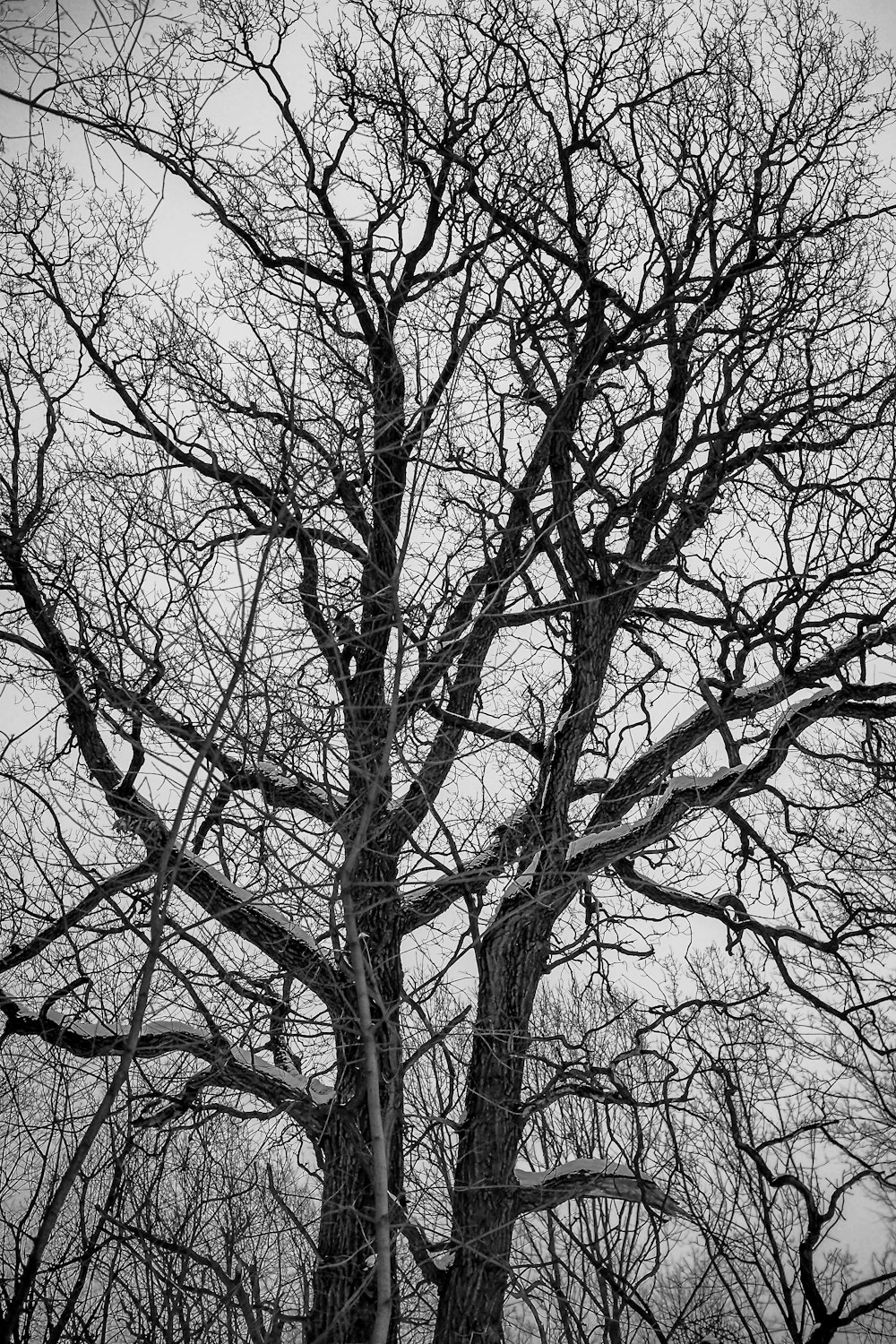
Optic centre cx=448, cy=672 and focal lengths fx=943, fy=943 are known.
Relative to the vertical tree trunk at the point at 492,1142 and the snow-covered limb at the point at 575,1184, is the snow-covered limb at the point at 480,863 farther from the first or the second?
the snow-covered limb at the point at 575,1184

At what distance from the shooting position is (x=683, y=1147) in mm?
7176

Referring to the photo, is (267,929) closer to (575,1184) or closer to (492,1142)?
(492,1142)

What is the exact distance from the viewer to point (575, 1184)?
534 cm

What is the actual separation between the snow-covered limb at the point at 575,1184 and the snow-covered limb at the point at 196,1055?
1.23 metres

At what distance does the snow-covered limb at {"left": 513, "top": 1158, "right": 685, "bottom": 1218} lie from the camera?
17.1ft

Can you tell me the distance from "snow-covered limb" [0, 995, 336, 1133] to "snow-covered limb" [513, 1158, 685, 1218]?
123 cm

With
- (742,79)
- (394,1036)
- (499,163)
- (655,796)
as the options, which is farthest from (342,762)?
(742,79)

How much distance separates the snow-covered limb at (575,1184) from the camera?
17.1ft

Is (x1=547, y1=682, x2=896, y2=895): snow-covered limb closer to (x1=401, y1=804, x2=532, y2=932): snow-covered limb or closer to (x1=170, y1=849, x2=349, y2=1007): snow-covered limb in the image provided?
(x1=401, y1=804, x2=532, y2=932): snow-covered limb

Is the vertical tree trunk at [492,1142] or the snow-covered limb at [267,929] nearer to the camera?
the snow-covered limb at [267,929]

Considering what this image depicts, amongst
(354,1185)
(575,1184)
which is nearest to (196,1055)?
(354,1185)

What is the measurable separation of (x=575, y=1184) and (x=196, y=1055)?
2.27 metres

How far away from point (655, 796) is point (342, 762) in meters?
4.20

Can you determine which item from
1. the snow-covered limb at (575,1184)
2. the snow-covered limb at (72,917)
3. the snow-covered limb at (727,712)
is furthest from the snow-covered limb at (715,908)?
the snow-covered limb at (72,917)
